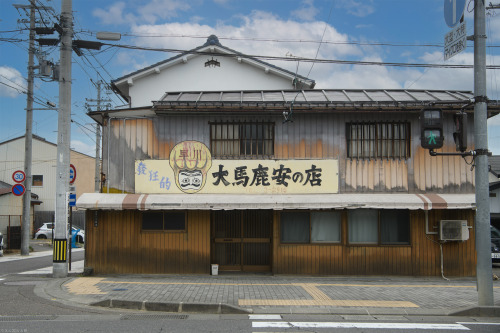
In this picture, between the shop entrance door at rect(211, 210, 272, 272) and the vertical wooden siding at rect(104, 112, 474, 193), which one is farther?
the shop entrance door at rect(211, 210, 272, 272)

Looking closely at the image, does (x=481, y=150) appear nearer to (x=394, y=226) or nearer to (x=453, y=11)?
(x=453, y=11)

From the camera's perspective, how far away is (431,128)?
943 cm

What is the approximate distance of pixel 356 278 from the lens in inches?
516

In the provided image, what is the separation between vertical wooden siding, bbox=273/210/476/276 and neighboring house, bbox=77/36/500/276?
0.11ft

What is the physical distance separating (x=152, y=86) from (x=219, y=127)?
45.3 feet

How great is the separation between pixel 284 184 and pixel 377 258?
3.82 meters

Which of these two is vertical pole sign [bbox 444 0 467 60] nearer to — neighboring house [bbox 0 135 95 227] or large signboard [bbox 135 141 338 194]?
large signboard [bbox 135 141 338 194]

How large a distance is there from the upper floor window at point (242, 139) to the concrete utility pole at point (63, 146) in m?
4.57

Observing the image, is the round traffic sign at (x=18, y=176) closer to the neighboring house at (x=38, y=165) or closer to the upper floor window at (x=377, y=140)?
the upper floor window at (x=377, y=140)

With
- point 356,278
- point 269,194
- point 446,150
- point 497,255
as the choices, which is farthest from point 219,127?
point 497,255

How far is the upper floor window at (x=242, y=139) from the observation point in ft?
A: 44.9

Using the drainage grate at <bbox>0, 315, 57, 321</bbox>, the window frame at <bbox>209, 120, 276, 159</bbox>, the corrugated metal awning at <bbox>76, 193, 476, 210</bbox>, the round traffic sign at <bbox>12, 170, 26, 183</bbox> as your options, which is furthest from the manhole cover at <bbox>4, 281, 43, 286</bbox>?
the round traffic sign at <bbox>12, 170, 26, 183</bbox>

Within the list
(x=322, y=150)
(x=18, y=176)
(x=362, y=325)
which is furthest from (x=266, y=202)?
(x=18, y=176)

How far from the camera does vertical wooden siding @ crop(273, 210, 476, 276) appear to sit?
13.3 metres
